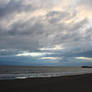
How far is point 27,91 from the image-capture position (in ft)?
38.9

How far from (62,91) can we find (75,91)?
1.36m

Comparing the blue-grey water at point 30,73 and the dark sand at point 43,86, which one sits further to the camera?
the blue-grey water at point 30,73

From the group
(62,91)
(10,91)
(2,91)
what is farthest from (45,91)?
(2,91)

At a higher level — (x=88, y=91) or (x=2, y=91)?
(x=2, y=91)

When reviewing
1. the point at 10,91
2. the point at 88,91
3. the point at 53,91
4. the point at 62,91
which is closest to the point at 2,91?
the point at 10,91

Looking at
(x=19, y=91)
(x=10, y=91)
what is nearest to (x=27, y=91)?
(x=19, y=91)

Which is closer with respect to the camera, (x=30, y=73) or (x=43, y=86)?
(x=43, y=86)

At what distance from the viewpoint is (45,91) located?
38.8 ft

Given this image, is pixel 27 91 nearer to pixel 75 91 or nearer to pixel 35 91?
pixel 35 91

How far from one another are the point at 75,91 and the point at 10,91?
6629 millimetres

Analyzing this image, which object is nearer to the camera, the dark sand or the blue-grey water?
the dark sand

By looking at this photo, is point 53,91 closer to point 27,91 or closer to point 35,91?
point 35,91

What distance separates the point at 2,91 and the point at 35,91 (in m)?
3.26

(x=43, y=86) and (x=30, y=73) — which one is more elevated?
(x=43, y=86)
